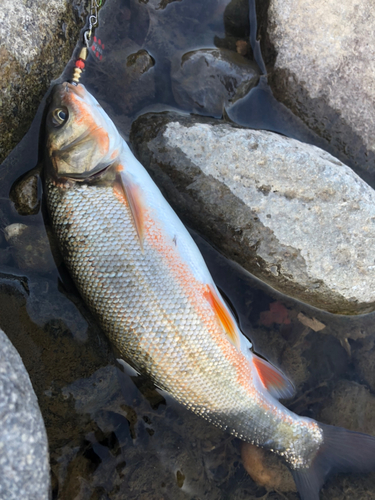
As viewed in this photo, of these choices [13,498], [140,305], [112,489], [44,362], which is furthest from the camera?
[112,489]

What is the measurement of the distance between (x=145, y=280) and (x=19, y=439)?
1011 millimetres

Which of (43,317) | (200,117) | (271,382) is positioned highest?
(200,117)

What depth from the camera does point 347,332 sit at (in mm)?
2912

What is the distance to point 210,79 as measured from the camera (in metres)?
2.74

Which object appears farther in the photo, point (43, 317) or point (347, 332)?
point (347, 332)

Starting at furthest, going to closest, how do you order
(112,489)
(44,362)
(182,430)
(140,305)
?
(182,430)
(112,489)
(44,362)
(140,305)

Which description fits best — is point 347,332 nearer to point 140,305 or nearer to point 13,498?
point 140,305

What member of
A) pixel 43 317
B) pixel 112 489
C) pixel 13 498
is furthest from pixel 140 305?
pixel 112 489

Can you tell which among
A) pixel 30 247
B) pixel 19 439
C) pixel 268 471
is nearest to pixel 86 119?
pixel 30 247

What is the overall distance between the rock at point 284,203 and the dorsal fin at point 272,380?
1.92 feet

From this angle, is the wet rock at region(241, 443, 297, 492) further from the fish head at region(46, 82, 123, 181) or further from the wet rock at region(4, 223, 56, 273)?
the fish head at region(46, 82, 123, 181)

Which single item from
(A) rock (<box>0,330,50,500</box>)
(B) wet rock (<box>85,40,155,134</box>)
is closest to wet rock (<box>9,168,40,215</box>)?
(B) wet rock (<box>85,40,155,134</box>)

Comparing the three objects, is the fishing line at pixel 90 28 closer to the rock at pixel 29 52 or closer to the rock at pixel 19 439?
the rock at pixel 29 52

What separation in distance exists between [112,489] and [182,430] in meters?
0.61
